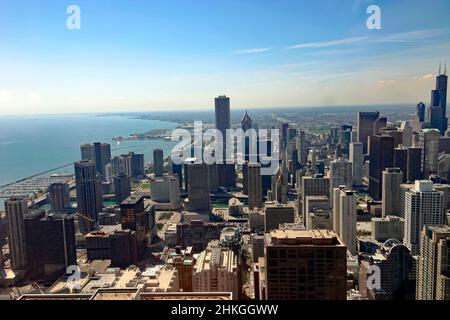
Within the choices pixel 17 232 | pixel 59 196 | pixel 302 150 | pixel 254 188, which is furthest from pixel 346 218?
pixel 59 196

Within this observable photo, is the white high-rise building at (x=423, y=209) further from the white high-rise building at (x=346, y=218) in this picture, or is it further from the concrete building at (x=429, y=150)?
the concrete building at (x=429, y=150)

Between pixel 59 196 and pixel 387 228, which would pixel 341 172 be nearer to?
pixel 387 228

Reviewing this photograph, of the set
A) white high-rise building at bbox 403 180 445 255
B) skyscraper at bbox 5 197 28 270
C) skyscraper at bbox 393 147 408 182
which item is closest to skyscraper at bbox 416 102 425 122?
white high-rise building at bbox 403 180 445 255

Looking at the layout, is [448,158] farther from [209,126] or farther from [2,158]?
[2,158]

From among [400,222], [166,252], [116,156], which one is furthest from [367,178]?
[116,156]

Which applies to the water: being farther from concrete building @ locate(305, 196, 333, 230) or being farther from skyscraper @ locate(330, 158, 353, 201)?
skyscraper @ locate(330, 158, 353, 201)
